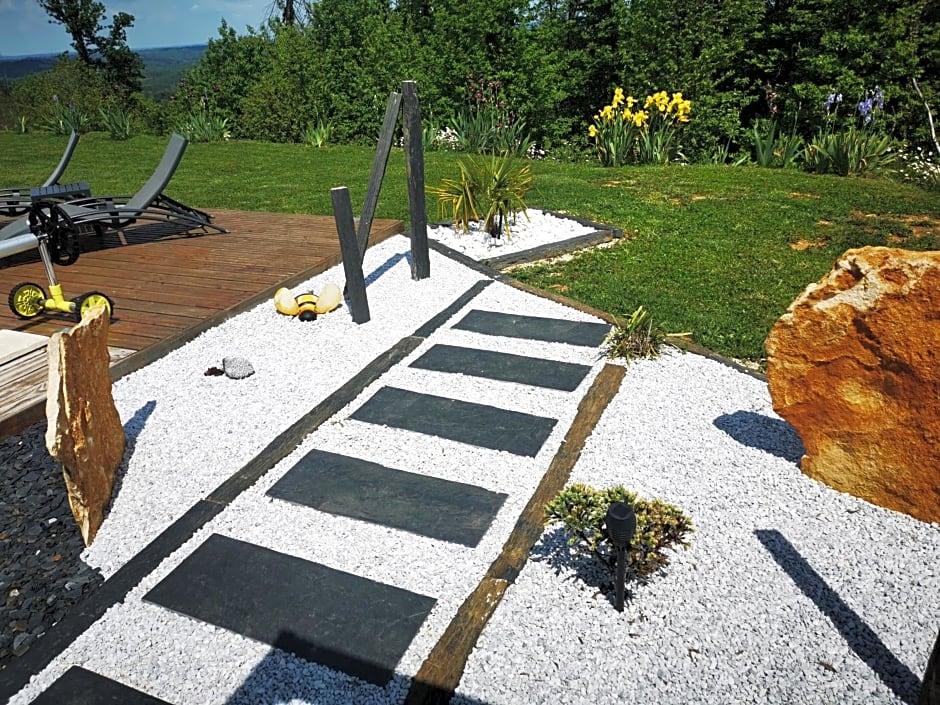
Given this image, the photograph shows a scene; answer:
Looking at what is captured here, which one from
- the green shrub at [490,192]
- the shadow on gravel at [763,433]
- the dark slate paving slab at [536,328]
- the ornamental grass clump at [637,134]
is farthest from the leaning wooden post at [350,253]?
the ornamental grass clump at [637,134]

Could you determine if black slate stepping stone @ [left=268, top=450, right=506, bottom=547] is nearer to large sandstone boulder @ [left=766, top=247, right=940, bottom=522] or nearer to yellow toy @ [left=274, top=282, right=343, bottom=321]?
large sandstone boulder @ [left=766, top=247, right=940, bottom=522]

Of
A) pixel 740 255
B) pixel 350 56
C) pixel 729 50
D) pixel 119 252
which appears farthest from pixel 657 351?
pixel 350 56

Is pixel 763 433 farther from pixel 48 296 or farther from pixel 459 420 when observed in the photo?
pixel 48 296

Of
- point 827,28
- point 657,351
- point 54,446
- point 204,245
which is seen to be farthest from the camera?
point 827,28

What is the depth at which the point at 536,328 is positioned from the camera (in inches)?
181

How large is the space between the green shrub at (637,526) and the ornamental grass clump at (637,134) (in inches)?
345

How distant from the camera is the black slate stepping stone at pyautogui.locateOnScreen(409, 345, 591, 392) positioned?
386cm

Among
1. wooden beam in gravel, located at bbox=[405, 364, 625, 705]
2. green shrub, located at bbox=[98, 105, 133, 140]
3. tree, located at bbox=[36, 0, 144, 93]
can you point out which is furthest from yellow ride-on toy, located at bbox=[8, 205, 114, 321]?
tree, located at bbox=[36, 0, 144, 93]

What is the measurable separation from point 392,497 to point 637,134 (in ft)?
29.9

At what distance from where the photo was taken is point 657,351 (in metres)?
4.11

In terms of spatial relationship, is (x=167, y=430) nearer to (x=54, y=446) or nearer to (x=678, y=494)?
(x=54, y=446)

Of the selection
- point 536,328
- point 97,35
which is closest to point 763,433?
point 536,328

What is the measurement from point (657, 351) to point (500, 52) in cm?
1014

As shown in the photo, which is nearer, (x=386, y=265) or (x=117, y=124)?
(x=386, y=265)
